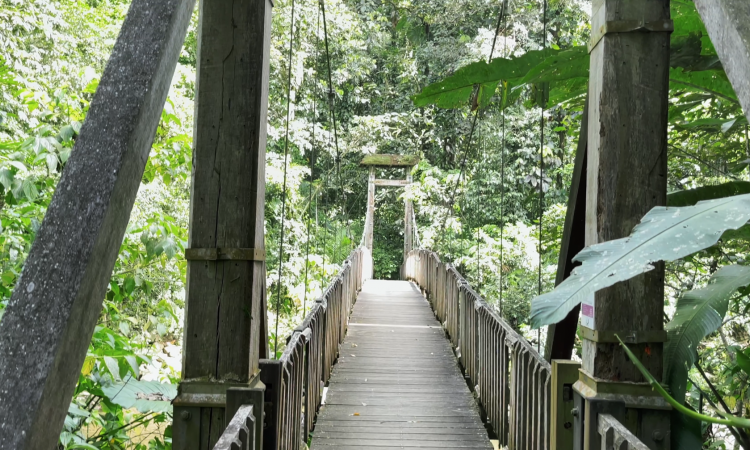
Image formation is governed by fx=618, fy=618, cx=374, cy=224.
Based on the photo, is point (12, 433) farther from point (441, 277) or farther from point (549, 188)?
point (549, 188)

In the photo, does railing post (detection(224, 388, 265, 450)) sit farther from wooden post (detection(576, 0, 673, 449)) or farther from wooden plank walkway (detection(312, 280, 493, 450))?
wooden plank walkway (detection(312, 280, 493, 450))

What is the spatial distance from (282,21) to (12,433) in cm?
976

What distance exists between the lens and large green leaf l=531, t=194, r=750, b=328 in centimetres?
72

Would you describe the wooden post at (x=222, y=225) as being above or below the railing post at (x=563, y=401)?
above

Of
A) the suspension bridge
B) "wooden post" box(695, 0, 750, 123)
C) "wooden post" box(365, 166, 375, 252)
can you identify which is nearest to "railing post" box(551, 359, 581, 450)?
the suspension bridge

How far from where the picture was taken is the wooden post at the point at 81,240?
2.52ft

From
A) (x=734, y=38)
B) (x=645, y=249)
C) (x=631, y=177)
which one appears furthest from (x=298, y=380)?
(x=734, y=38)

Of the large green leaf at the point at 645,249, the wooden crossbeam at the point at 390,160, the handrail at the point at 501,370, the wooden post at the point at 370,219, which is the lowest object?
the handrail at the point at 501,370

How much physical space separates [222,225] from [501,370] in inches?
77.5

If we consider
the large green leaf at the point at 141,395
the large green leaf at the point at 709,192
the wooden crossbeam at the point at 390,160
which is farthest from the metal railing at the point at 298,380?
the wooden crossbeam at the point at 390,160

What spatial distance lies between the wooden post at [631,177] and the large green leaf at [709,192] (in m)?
0.14

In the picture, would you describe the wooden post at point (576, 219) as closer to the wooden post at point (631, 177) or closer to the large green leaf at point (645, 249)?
the wooden post at point (631, 177)

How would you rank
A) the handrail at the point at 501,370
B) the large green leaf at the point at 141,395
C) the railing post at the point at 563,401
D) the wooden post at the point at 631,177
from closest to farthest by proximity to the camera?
the wooden post at the point at 631,177, the railing post at the point at 563,401, the large green leaf at the point at 141,395, the handrail at the point at 501,370

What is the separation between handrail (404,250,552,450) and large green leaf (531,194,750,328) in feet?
4.31
